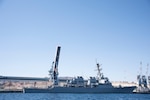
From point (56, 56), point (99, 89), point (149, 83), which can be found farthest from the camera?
point (149, 83)

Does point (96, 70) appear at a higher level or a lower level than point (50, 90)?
higher

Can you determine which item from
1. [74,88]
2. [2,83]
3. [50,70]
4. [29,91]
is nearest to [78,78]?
[74,88]

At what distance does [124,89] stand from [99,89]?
10904 mm

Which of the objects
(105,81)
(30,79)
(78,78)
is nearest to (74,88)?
(78,78)

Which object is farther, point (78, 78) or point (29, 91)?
point (78, 78)

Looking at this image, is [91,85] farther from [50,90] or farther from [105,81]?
[50,90]

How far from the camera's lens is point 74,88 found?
92.0m

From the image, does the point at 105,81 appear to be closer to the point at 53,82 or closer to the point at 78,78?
the point at 78,78

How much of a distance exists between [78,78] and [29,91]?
17088 mm

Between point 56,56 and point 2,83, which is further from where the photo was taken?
point 2,83

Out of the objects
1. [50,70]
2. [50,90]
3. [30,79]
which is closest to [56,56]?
[50,70]

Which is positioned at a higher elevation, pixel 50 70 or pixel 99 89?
pixel 50 70

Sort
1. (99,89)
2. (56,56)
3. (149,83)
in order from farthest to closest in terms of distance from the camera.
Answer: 1. (149,83)
2. (99,89)
3. (56,56)

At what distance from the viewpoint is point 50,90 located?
88938 millimetres
